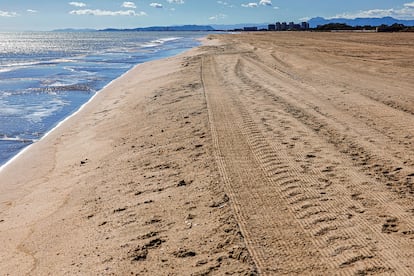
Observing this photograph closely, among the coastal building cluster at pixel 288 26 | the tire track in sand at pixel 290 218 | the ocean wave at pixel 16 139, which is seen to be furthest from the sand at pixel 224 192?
the coastal building cluster at pixel 288 26

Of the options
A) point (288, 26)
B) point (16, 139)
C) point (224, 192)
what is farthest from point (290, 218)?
point (288, 26)

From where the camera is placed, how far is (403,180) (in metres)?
5.13

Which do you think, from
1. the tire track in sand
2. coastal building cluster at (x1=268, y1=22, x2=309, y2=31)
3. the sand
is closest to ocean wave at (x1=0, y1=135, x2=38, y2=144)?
the sand

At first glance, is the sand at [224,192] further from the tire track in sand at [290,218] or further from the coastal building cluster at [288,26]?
the coastal building cluster at [288,26]

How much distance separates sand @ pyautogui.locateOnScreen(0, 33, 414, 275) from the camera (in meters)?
3.74

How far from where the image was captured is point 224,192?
500 centimetres

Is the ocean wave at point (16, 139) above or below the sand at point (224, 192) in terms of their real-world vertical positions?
below

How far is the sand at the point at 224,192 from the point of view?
12.3ft

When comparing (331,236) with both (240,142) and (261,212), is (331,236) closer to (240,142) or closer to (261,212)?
(261,212)

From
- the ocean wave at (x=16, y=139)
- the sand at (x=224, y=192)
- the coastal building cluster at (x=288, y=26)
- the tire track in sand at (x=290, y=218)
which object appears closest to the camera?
the tire track in sand at (x=290, y=218)

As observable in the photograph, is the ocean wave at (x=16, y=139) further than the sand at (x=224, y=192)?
Yes

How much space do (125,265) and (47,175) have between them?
4239mm

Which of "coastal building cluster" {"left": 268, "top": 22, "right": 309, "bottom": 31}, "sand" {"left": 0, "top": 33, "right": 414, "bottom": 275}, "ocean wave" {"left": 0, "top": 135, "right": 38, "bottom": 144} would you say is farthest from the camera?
"coastal building cluster" {"left": 268, "top": 22, "right": 309, "bottom": 31}

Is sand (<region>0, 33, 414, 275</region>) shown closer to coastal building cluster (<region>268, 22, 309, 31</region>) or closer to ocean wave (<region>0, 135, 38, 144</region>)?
ocean wave (<region>0, 135, 38, 144</region>)
